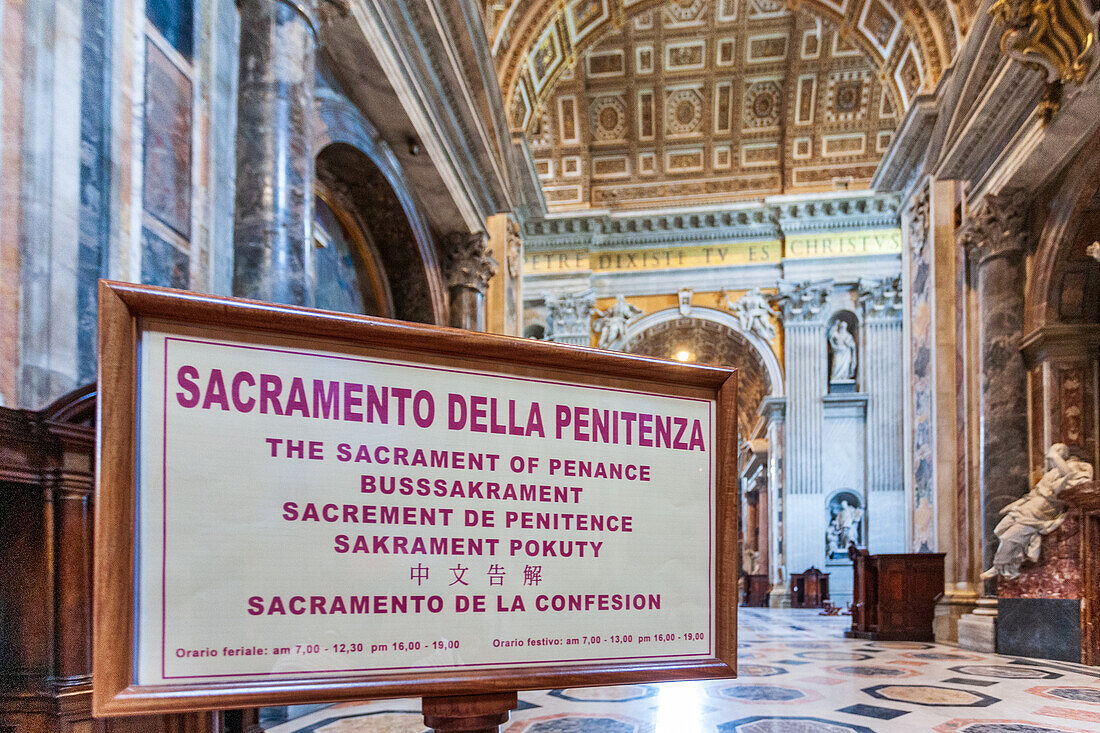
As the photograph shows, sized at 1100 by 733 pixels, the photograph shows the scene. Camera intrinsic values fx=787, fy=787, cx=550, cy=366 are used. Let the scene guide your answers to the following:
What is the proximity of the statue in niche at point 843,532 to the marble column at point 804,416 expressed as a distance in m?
0.20

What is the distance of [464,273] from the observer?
427 inches

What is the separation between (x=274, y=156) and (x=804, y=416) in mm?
17273

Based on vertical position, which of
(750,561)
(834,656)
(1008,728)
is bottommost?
(750,561)

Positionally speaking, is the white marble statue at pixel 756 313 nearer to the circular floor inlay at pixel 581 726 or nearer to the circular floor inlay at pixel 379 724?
the circular floor inlay at pixel 581 726

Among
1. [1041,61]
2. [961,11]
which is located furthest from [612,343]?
[1041,61]

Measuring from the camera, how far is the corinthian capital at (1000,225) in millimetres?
9148

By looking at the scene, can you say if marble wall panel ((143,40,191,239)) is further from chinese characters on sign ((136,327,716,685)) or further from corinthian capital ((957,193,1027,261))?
corinthian capital ((957,193,1027,261))

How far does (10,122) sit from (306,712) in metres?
3.54

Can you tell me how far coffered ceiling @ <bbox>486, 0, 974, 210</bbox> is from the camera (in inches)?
765

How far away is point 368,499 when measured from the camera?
46.2 inches

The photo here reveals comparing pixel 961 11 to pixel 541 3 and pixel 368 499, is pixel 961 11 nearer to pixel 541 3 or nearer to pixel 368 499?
pixel 541 3

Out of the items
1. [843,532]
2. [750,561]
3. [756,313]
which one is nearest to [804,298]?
[756,313]

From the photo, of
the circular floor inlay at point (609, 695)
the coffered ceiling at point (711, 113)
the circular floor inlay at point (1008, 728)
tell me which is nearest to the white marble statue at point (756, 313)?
the coffered ceiling at point (711, 113)

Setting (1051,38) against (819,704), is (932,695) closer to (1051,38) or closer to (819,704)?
(819,704)
